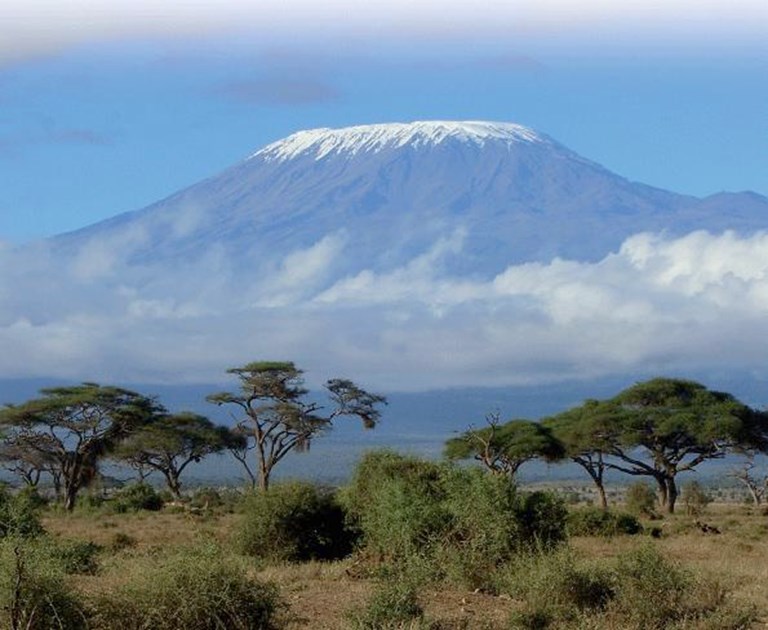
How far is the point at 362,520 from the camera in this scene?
26656mm

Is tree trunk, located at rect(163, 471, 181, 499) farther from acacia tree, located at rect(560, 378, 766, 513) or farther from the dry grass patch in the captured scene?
acacia tree, located at rect(560, 378, 766, 513)

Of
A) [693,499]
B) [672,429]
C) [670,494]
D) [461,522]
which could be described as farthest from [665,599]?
[693,499]

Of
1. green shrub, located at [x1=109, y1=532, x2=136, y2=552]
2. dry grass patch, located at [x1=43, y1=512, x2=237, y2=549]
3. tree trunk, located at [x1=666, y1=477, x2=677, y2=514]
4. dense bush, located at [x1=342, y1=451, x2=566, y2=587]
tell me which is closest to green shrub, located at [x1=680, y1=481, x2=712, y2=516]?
tree trunk, located at [x1=666, y1=477, x2=677, y2=514]

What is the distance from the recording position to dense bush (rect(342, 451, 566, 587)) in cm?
2200

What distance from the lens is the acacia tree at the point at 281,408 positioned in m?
59.7

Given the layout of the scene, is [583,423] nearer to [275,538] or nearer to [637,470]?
[637,470]

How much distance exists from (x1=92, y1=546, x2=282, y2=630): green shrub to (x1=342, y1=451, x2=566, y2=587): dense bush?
5620 mm

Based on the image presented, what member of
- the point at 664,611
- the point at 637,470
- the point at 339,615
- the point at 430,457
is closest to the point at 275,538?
the point at 430,457

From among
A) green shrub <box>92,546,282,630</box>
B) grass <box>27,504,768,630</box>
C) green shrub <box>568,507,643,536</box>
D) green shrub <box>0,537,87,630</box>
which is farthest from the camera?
green shrub <box>568,507,643,536</box>

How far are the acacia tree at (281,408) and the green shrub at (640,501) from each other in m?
12.8

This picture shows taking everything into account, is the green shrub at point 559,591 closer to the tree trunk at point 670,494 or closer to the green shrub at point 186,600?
the green shrub at point 186,600

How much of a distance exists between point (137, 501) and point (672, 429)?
874 inches

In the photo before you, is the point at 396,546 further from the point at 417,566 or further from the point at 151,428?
the point at 151,428

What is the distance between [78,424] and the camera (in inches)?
2207
